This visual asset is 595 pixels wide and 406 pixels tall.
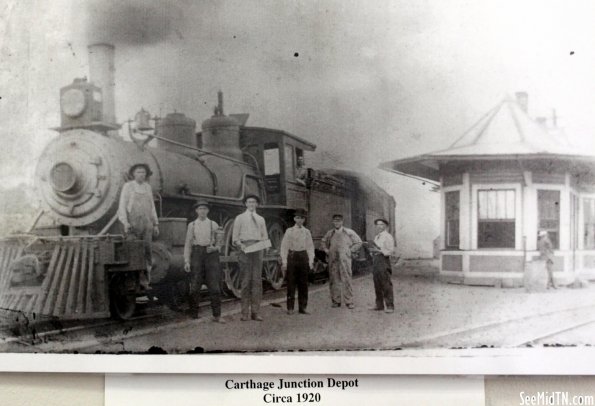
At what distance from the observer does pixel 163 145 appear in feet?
6.23

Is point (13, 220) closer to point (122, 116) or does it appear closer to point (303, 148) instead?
point (122, 116)

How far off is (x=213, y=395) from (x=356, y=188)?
868 mm

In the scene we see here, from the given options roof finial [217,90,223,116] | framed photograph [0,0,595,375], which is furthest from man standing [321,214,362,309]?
roof finial [217,90,223,116]

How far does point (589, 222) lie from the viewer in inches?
70.2

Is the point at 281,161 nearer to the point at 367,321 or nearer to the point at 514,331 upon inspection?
the point at 367,321

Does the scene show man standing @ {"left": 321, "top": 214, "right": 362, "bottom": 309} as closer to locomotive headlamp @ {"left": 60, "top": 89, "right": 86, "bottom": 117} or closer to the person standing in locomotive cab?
the person standing in locomotive cab

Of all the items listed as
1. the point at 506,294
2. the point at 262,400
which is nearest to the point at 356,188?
the point at 506,294

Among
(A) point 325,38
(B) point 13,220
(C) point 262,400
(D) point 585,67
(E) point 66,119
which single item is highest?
(A) point 325,38

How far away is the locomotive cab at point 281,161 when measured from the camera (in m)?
1.86

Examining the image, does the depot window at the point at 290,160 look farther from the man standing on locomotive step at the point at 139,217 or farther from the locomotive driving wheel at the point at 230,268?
the man standing on locomotive step at the point at 139,217

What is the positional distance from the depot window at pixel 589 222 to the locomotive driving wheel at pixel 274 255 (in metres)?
1.07

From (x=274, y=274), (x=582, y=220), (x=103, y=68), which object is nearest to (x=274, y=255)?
(x=274, y=274)

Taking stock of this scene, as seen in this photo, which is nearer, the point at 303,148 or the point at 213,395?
the point at 213,395

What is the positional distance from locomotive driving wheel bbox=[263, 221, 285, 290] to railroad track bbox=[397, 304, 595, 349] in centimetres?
50
